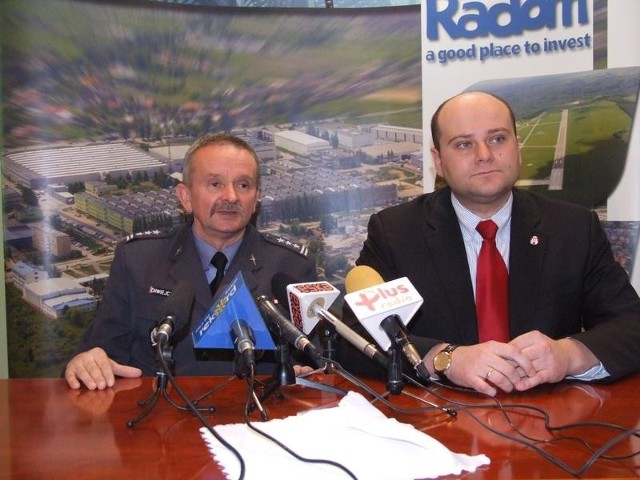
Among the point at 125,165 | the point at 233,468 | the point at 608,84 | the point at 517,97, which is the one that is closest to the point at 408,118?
the point at 517,97

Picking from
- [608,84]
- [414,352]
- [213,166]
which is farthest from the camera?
[608,84]

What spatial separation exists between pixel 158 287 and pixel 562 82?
2191 mm

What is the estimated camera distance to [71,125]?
135 inches

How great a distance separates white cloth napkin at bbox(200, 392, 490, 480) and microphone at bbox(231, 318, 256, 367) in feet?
0.46

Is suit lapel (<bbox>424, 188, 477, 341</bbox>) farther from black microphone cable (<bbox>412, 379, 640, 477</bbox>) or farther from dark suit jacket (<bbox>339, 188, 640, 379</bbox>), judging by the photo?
black microphone cable (<bbox>412, 379, 640, 477</bbox>)

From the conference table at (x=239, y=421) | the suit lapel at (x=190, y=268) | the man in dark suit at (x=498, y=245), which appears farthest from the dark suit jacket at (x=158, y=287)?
the conference table at (x=239, y=421)

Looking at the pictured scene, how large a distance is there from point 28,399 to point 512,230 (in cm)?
166

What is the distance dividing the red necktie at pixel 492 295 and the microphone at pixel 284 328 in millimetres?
974

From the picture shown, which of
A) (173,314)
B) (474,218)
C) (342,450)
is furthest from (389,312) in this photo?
(474,218)

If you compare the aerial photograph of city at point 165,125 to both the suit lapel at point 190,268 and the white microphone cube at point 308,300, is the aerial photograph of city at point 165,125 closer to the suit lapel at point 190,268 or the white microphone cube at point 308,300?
the suit lapel at point 190,268

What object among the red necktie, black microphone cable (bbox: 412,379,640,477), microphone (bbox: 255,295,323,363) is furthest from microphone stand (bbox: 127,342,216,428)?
the red necktie

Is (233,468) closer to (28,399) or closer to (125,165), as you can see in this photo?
(28,399)

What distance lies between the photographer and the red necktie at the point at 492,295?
2320 millimetres

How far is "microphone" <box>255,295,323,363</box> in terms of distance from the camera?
56.2 inches
